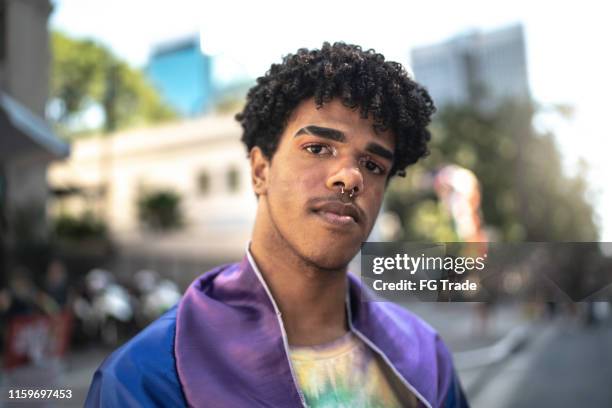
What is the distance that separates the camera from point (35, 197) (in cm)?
333

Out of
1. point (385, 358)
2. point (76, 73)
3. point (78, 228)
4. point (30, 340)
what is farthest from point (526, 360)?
point (78, 228)

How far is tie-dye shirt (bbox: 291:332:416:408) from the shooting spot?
153 cm

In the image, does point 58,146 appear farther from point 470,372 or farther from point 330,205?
point 470,372

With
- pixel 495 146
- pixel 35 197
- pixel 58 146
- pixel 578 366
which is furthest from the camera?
pixel 495 146

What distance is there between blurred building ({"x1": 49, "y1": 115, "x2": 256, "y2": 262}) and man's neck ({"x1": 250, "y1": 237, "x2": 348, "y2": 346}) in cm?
1795

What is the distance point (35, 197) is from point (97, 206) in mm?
18608

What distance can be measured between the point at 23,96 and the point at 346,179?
1.72m

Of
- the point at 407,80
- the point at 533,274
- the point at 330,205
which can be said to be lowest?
the point at 533,274

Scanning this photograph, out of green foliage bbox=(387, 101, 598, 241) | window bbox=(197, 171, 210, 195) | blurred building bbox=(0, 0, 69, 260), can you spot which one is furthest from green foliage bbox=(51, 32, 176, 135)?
window bbox=(197, 171, 210, 195)

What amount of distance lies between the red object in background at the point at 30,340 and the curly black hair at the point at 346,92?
3.32 metres

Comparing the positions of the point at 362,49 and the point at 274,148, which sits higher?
the point at 362,49

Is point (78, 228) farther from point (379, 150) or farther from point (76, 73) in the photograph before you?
point (379, 150)

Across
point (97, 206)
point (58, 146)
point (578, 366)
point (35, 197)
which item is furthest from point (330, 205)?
point (97, 206)

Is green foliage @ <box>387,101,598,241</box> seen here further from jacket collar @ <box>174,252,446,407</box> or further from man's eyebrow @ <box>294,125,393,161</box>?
man's eyebrow @ <box>294,125,393,161</box>
